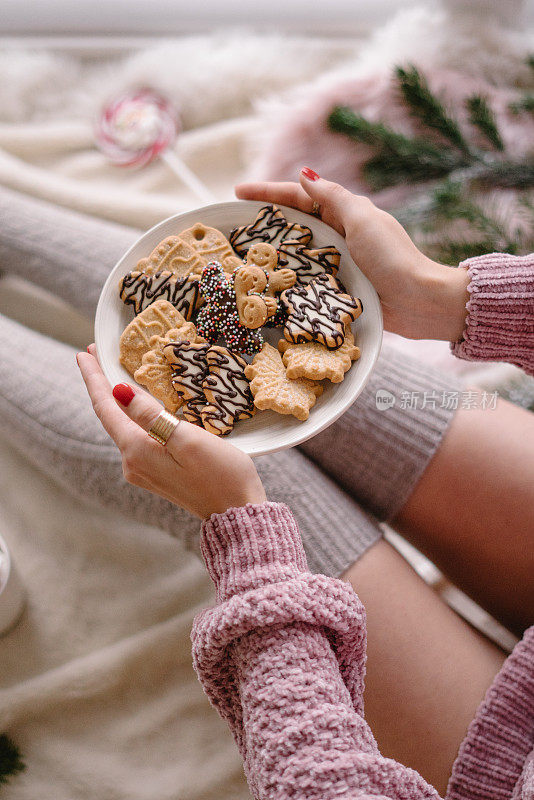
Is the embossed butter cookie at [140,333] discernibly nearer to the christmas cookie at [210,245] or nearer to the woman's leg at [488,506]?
the christmas cookie at [210,245]

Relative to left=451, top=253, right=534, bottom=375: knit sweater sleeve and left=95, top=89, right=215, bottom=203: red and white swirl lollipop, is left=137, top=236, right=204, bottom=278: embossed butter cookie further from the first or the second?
left=95, top=89, right=215, bottom=203: red and white swirl lollipop

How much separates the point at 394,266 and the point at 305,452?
0.33 metres

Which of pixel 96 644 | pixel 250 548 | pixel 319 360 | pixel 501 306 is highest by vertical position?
pixel 501 306

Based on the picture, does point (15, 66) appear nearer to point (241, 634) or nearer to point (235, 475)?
point (235, 475)

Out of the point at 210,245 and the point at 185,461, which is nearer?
the point at 185,461

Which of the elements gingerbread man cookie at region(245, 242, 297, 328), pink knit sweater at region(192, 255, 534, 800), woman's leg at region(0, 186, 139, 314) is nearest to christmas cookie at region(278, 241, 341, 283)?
gingerbread man cookie at region(245, 242, 297, 328)

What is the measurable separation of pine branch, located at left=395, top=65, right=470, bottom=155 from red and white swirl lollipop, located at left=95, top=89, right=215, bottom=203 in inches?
20.1

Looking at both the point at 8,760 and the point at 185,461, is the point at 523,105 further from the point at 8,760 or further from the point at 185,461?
the point at 8,760

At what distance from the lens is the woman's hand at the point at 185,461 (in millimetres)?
664

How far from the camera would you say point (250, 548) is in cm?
65

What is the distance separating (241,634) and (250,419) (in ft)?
0.87

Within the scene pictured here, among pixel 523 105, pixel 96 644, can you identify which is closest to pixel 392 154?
pixel 523 105

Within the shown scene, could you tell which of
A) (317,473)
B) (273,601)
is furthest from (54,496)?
(273,601)

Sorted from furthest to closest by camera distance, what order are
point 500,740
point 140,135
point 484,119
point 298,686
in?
point 140,135, point 484,119, point 500,740, point 298,686
